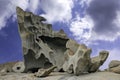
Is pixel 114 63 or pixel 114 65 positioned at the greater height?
pixel 114 63

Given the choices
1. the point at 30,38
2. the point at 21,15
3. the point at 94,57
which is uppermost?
the point at 21,15

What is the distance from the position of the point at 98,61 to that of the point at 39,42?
4.95m

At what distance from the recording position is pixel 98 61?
57.9 ft

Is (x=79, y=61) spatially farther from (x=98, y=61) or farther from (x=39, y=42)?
(x=39, y=42)

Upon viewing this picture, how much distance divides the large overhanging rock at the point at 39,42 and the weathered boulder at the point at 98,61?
353 cm

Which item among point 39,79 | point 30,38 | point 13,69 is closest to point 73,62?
point 39,79

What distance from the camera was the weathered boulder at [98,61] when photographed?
17625 millimetres

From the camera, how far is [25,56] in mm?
21641

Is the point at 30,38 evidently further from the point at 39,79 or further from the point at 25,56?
the point at 39,79

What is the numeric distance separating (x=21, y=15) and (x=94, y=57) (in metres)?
6.05

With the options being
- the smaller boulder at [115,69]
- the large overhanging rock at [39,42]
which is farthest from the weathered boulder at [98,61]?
the large overhanging rock at [39,42]

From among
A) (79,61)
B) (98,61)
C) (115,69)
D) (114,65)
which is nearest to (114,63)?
(114,65)

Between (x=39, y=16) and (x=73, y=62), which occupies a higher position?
(x=39, y=16)

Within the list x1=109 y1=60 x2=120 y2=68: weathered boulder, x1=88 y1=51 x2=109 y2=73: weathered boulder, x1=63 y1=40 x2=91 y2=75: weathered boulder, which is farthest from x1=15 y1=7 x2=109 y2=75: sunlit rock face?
x1=109 y1=60 x2=120 y2=68: weathered boulder
